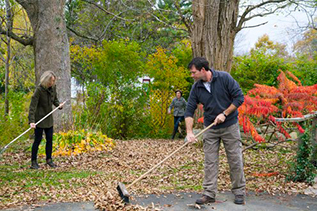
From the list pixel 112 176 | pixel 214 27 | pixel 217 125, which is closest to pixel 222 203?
pixel 217 125

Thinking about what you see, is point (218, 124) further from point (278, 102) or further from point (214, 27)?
point (214, 27)

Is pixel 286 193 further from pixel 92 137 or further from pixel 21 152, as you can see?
pixel 21 152

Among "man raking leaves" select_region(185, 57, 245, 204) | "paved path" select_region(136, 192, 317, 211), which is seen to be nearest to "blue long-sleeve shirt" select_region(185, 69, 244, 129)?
"man raking leaves" select_region(185, 57, 245, 204)

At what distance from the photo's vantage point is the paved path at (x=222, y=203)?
434 cm

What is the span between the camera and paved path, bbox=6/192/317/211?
171 inches

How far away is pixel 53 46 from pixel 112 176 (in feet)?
15.5

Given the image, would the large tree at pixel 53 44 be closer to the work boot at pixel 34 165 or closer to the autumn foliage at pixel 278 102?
the work boot at pixel 34 165

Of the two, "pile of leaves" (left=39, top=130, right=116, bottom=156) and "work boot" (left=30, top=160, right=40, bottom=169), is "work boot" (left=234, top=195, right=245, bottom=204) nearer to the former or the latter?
"work boot" (left=30, top=160, right=40, bottom=169)

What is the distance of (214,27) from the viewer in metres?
9.75

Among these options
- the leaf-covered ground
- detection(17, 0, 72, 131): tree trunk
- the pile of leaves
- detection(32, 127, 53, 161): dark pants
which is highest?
detection(17, 0, 72, 131): tree trunk

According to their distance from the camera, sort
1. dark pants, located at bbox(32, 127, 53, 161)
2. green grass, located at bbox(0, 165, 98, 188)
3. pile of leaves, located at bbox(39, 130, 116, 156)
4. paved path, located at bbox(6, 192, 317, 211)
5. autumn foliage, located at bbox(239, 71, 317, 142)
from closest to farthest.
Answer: paved path, located at bbox(6, 192, 317, 211) → green grass, located at bbox(0, 165, 98, 188) → autumn foliage, located at bbox(239, 71, 317, 142) → dark pants, located at bbox(32, 127, 53, 161) → pile of leaves, located at bbox(39, 130, 116, 156)

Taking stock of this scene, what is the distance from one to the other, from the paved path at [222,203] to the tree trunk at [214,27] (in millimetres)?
5431

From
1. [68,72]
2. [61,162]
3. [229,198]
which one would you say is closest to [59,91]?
[68,72]

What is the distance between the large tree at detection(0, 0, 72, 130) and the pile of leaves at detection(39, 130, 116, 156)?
2.73 feet
